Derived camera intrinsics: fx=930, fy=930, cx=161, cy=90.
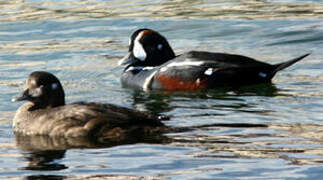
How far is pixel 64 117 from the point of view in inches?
384

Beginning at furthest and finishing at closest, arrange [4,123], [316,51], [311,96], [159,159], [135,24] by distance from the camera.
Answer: [135,24] → [316,51] → [311,96] → [4,123] → [159,159]

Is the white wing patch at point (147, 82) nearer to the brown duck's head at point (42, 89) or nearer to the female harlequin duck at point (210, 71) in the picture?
the female harlequin duck at point (210, 71)

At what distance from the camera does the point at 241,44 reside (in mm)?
15766

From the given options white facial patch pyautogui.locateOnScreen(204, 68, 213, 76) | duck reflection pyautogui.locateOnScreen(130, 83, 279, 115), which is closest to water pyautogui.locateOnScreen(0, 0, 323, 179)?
duck reflection pyautogui.locateOnScreen(130, 83, 279, 115)

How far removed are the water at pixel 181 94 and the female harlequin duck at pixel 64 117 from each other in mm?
228

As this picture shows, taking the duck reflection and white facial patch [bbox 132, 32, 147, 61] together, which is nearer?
the duck reflection

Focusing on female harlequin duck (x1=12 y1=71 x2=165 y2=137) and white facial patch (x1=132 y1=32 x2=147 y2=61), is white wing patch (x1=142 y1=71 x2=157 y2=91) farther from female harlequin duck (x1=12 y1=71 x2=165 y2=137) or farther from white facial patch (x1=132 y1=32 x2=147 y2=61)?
female harlequin duck (x1=12 y1=71 x2=165 y2=137)

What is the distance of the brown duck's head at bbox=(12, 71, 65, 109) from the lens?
10.2m

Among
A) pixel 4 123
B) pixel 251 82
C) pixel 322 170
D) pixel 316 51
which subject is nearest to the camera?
pixel 322 170

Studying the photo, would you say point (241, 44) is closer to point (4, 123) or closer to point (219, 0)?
point (219, 0)

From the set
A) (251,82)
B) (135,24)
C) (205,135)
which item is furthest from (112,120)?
(135,24)

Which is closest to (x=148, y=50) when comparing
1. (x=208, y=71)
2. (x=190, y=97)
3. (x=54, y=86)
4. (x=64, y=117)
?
(x=208, y=71)

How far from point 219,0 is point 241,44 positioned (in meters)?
3.74

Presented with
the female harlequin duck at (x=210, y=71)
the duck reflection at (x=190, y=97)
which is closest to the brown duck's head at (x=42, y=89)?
the duck reflection at (x=190, y=97)
